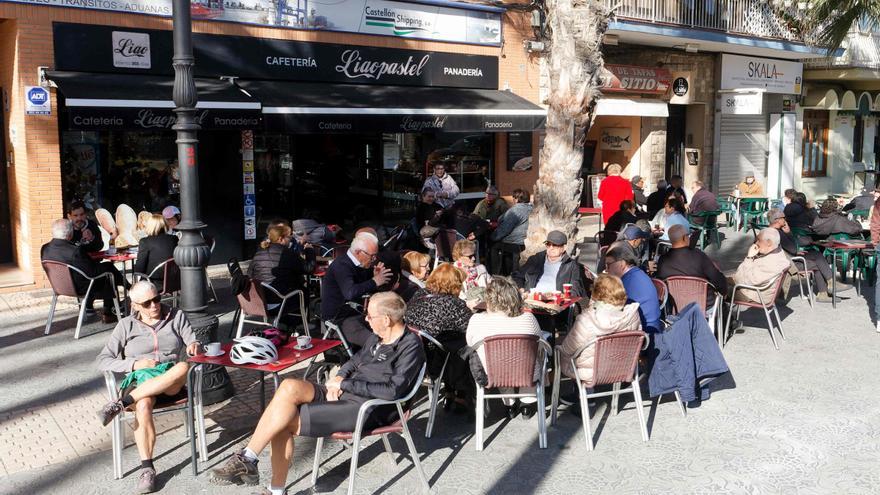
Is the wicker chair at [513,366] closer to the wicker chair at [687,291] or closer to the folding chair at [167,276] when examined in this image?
the wicker chair at [687,291]

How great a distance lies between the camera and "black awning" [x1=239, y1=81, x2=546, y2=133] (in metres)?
12.8

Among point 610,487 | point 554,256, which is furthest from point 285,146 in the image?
point 610,487

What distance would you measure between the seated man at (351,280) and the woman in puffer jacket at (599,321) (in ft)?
5.64

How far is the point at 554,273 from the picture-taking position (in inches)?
339

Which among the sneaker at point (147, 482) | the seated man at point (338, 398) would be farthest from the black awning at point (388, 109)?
the sneaker at point (147, 482)

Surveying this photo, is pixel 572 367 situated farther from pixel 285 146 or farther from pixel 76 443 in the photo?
pixel 285 146

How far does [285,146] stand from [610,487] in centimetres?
1015

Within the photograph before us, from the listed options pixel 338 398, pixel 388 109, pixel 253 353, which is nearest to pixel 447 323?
pixel 338 398

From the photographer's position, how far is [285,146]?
47.8ft

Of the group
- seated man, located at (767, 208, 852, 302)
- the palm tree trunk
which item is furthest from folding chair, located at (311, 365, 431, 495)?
seated man, located at (767, 208, 852, 302)

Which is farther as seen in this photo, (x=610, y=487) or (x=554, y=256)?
(x=554, y=256)

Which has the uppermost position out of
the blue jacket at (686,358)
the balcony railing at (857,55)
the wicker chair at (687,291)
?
the balcony railing at (857,55)

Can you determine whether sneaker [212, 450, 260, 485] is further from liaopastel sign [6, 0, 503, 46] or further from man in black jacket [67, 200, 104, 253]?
liaopastel sign [6, 0, 503, 46]

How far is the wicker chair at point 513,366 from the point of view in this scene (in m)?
6.12
